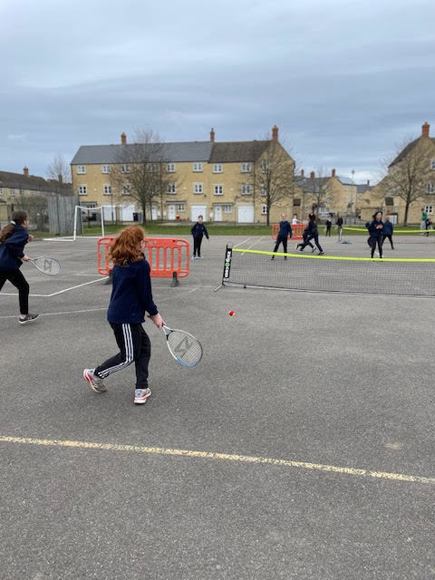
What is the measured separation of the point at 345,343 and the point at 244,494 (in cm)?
419

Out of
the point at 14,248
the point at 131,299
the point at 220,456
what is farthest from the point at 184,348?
the point at 14,248

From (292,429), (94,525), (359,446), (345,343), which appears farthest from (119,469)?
(345,343)

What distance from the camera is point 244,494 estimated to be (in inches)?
130

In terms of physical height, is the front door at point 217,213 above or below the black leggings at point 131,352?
above

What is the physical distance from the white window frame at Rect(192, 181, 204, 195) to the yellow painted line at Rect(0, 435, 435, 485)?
216ft

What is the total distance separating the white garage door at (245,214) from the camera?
6650 centimetres

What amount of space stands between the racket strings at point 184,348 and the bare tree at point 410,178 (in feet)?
181

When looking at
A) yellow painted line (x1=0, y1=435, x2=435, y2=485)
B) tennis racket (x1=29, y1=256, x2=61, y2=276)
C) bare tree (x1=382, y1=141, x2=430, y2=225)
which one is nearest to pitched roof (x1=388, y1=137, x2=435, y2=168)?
bare tree (x1=382, y1=141, x2=430, y2=225)

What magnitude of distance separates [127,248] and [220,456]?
84.5 inches

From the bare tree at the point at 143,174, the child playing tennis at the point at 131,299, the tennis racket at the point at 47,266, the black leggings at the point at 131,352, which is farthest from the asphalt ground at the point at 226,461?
the bare tree at the point at 143,174

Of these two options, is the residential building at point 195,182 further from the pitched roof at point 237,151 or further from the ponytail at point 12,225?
the ponytail at point 12,225

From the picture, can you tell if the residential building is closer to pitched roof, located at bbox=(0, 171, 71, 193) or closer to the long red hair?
pitched roof, located at bbox=(0, 171, 71, 193)

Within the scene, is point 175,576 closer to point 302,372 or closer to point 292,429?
point 292,429

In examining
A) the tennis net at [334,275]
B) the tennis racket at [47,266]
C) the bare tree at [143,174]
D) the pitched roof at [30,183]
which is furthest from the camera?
the pitched roof at [30,183]
